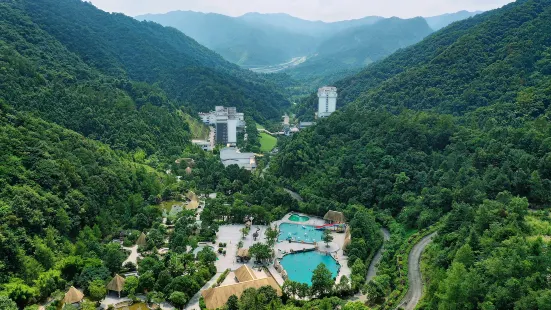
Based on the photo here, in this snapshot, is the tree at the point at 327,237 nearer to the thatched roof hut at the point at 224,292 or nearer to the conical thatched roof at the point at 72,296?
the thatched roof hut at the point at 224,292

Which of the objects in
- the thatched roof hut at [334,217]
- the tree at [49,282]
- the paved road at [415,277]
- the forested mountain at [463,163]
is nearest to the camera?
the forested mountain at [463,163]

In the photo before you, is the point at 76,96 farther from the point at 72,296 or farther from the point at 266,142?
the point at 72,296

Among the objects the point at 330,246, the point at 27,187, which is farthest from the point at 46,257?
the point at 330,246

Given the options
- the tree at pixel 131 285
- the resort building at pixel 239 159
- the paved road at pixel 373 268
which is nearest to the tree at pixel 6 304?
the tree at pixel 131 285

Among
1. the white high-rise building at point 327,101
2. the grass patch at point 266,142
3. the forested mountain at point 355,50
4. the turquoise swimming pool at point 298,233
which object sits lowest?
the turquoise swimming pool at point 298,233

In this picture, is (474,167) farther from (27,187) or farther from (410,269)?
(27,187)

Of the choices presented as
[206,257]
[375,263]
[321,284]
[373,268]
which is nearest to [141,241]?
[206,257]

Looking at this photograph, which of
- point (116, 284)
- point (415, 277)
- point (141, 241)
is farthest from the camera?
point (141, 241)
